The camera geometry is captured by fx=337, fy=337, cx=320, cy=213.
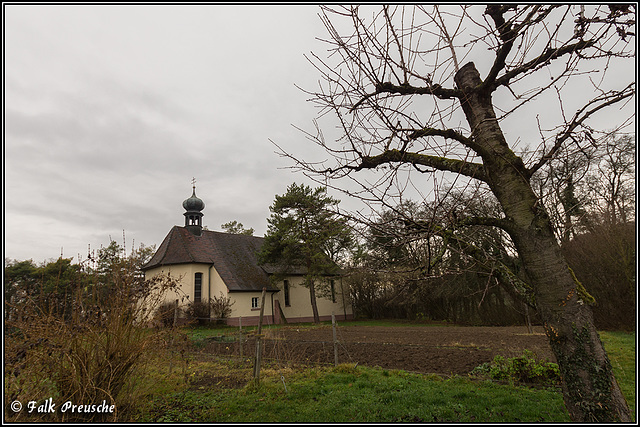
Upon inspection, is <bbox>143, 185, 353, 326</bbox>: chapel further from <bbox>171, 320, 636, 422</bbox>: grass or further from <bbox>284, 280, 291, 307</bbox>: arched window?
<bbox>171, 320, 636, 422</bbox>: grass

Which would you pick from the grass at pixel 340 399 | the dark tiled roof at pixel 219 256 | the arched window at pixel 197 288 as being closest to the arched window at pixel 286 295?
the dark tiled roof at pixel 219 256

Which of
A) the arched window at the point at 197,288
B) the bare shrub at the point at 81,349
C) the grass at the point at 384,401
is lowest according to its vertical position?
the grass at the point at 384,401

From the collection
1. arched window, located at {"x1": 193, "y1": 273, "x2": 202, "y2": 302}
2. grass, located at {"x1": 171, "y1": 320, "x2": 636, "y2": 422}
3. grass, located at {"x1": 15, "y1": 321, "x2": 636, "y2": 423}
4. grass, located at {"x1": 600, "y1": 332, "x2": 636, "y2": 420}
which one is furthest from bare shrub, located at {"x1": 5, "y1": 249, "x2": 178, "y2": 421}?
arched window, located at {"x1": 193, "y1": 273, "x2": 202, "y2": 302}

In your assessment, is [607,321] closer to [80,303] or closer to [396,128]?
[396,128]

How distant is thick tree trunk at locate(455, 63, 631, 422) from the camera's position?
2.62m

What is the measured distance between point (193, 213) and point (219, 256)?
4.69 meters

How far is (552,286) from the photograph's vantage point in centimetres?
285

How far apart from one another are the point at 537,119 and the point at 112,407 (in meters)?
5.01

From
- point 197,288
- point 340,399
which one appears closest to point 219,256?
point 197,288

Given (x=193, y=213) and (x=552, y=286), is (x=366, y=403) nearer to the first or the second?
(x=552, y=286)

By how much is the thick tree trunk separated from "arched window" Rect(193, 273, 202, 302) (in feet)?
83.7

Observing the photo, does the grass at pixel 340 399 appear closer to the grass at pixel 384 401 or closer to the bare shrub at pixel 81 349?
the grass at pixel 384 401

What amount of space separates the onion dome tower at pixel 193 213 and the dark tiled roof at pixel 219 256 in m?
0.51

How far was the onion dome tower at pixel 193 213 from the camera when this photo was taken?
28.9 m
